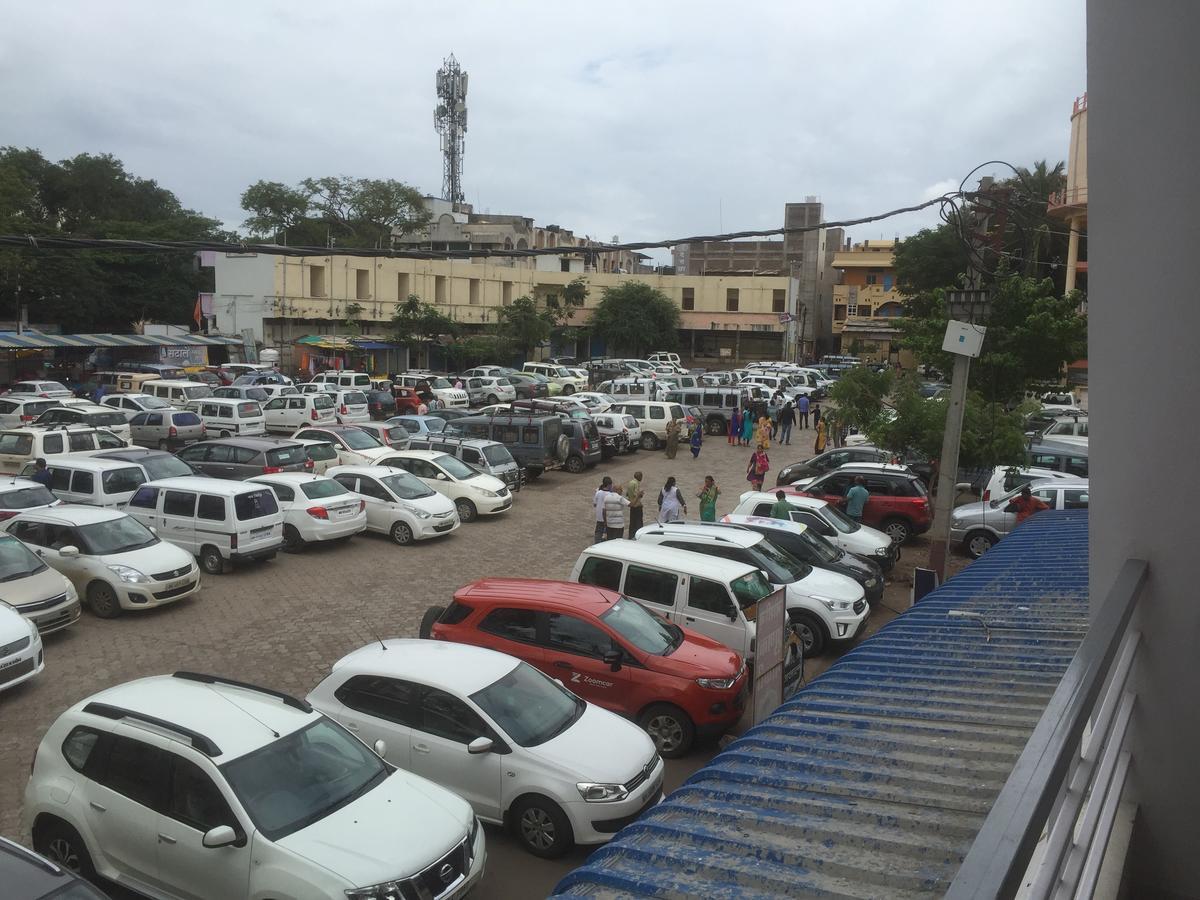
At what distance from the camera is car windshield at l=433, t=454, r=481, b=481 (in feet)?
66.2

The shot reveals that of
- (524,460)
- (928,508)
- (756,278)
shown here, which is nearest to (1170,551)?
(928,508)

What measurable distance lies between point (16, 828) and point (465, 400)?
31825 millimetres

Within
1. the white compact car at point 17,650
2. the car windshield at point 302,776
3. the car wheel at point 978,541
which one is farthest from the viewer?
the car wheel at point 978,541

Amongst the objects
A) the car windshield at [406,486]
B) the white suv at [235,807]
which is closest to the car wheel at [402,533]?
the car windshield at [406,486]

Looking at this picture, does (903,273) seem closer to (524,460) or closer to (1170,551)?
(524,460)

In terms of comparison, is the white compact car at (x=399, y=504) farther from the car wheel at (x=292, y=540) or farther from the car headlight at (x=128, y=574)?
Answer: the car headlight at (x=128, y=574)

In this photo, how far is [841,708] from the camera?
5.05m

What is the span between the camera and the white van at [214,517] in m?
15.1

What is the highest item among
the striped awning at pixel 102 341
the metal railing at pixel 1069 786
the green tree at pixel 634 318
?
the green tree at pixel 634 318

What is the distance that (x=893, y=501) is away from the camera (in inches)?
712

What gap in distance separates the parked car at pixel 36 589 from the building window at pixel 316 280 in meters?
42.1

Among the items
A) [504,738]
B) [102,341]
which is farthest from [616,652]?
[102,341]

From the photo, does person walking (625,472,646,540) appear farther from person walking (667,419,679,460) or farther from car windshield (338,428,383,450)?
person walking (667,419,679,460)

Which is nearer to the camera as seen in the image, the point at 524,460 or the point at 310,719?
the point at 310,719
